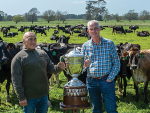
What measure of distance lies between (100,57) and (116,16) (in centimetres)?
10129

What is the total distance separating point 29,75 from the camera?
11.3 ft

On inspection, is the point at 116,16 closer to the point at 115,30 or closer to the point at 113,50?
the point at 115,30

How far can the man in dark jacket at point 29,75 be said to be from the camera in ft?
11.0

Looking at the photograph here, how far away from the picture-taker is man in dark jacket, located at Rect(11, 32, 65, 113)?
335 centimetres

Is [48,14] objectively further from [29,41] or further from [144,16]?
[29,41]

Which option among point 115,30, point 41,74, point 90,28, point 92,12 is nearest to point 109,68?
point 90,28

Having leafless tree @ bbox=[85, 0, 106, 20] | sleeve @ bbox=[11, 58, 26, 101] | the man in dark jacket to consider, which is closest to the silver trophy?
the man in dark jacket

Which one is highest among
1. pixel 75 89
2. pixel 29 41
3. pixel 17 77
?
pixel 29 41

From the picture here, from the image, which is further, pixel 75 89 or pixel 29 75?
pixel 75 89

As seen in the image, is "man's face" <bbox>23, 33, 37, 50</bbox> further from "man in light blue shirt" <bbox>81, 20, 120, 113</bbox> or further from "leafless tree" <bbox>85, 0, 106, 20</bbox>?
"leafless tree" <bbox>85, 0, 106, 20</bbox>

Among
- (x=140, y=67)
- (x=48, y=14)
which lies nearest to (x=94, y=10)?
(x=48, y=14)

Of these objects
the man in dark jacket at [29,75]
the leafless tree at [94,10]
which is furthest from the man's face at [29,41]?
the leafless tree at [94,10]

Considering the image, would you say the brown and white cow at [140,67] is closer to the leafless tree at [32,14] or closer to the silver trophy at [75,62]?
the silver trophy at [75,62]

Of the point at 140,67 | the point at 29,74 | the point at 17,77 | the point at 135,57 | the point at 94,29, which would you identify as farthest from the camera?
the point at 140,67
